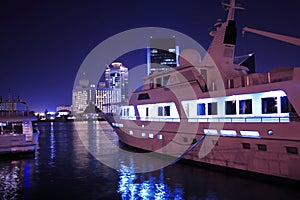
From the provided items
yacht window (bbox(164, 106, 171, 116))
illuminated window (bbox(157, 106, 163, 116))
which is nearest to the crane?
yacht window (bbox(164, 106, 171, 116))

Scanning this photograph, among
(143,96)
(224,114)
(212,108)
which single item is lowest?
(224,114)

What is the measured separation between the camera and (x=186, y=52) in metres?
25.6

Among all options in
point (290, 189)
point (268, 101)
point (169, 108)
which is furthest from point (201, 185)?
point (169, 108)

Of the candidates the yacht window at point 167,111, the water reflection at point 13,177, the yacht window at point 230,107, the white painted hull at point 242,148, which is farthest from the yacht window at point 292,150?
the water reflection at point 13,177

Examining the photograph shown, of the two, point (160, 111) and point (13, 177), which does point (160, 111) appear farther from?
point (13, 177)

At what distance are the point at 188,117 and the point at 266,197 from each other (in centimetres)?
973

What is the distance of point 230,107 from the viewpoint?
1991 cm

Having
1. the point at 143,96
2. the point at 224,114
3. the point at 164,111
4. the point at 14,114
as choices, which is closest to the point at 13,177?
the point at 164,111

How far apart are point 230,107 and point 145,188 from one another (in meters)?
7.84

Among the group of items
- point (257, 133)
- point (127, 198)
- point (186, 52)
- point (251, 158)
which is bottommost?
point (127, 198)

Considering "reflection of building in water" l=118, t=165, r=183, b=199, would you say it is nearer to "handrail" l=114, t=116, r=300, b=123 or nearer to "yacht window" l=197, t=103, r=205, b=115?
A: "handrail" l=114, t=116, r=300, b=123

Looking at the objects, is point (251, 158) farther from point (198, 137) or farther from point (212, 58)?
point (212, 58)

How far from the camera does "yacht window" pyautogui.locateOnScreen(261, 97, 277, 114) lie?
17.0m

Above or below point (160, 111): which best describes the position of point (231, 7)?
above
